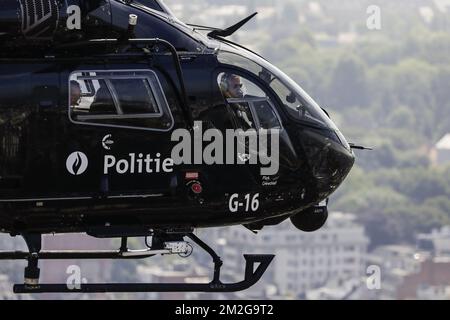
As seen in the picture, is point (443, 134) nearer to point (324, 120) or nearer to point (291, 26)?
point (291, 26)

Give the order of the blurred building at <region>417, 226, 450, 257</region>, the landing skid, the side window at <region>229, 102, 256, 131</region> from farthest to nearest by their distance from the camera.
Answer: the blurred building at <region>417, 226, 450, 257</region> < the side window at <region>229, 102, 256, 131</region> < the landing skid

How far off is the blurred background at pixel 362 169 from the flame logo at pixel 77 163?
35019 millimetres

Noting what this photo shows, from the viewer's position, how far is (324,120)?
16.9 m

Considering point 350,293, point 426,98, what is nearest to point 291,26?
point 426,98

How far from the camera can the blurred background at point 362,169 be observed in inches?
3524

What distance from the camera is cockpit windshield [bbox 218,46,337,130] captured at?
1669 centimetres

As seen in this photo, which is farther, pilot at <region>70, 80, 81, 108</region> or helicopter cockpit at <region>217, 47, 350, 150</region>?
helicopter cockpit at <region>217, 47, 350, 150</region>

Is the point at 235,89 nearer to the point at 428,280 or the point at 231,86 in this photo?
the point at 231,86

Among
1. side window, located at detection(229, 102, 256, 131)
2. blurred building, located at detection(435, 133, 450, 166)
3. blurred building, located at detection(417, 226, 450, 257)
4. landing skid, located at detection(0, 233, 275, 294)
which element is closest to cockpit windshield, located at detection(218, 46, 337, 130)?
side window, located at detection(229, 102, 256, 131)

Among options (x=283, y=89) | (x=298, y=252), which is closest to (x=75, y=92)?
(x=283, y=89)

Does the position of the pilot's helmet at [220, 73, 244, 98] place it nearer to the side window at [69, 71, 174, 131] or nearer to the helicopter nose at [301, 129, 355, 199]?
the side window at [69, 71, 174, 131]

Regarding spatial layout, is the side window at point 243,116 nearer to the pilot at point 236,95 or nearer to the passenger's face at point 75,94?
the pilot at point 236,95

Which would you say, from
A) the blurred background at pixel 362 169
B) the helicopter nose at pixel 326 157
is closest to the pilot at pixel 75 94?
the helicopter nose at pixel 326 157

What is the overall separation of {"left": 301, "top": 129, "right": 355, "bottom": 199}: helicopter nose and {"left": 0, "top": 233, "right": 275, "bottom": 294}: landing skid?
866 mm
